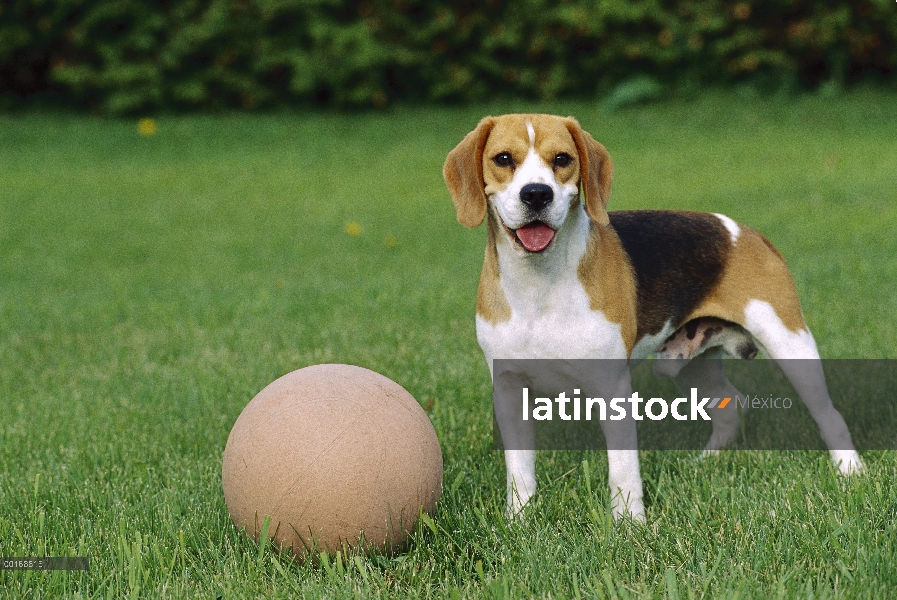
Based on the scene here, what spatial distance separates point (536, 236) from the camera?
399 cm

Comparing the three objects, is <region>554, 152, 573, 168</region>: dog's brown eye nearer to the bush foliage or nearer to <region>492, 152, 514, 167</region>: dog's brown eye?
<region>492, 152, 514, 167</region>: dog's brown eye

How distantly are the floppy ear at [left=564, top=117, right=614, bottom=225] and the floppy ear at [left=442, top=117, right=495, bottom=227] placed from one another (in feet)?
1.17

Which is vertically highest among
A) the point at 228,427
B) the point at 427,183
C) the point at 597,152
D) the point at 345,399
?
the point at 597,152

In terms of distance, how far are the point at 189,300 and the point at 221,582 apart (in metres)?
5.60

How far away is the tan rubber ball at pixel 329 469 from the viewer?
3.74m

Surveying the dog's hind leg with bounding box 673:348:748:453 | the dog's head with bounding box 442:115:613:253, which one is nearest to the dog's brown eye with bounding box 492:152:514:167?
the dog's head with bounding box 442:115:613:253

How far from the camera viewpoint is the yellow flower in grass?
1897cm

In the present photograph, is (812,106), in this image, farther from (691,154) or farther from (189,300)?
(189,300)

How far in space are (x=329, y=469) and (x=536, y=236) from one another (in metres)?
1.21

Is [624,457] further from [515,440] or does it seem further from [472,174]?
[472,174]

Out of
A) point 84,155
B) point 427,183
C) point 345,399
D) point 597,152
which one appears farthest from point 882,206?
point 84,155

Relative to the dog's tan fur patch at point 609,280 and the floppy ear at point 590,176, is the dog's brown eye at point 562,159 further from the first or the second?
the dog's tan fur patch at point 609,280

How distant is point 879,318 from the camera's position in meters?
7.51

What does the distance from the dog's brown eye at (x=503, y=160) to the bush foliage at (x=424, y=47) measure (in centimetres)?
1555
